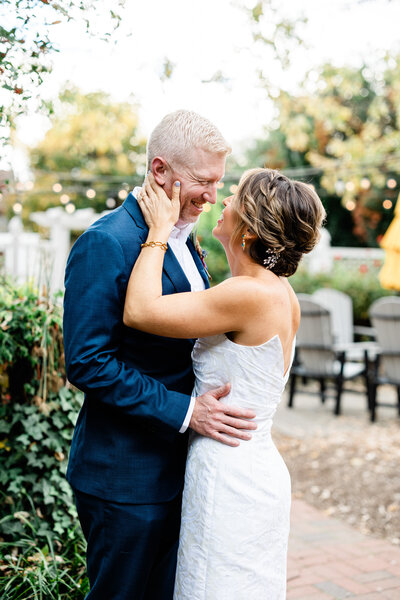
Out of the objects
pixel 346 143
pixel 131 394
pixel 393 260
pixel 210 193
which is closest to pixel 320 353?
pixel 393 260

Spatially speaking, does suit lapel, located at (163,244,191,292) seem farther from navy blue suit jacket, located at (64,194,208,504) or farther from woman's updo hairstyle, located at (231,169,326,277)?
woman's updo hairstyle, located at (231,169,326,277)

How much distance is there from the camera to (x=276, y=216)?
6.62ft

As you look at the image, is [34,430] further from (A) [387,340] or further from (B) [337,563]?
(A) [387,340]

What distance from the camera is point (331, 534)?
14.8ft

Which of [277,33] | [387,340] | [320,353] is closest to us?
[277,33]

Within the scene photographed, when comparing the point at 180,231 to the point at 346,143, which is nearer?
the point at 180,231

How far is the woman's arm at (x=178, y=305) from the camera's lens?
6.26 ft

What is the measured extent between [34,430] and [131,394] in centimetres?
178

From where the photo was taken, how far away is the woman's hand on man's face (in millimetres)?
2047

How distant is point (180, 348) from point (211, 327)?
24cm

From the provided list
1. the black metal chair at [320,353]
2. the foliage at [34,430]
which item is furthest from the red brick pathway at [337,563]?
the black metal chair at [320,353]

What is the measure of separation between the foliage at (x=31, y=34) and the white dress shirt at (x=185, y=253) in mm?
969

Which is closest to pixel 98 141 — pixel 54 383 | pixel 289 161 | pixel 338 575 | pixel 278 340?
pixel 54 383

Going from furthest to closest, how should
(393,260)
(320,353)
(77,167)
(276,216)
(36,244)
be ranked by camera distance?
(77,167), (36,244), (393,260), (320,353), (276,216)
